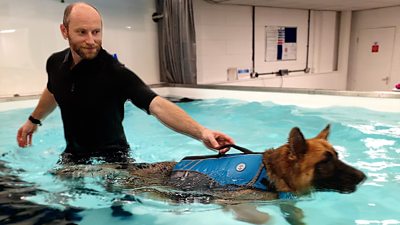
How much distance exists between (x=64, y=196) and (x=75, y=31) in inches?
32.7

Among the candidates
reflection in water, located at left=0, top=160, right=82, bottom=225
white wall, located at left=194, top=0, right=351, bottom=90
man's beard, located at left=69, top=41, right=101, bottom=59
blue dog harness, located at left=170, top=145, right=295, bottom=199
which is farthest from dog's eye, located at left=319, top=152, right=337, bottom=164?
white wall, located at left=194, top=0, right=351, bottom=90

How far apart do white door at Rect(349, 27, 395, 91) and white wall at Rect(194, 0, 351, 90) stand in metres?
0.36

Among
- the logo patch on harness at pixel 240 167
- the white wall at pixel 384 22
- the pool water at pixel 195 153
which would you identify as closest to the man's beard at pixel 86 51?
the pool water at pixel 195 153

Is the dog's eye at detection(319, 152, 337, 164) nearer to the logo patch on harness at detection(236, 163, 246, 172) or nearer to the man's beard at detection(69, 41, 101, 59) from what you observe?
the logo patch on harness at detection(236, 163, 246, 172)

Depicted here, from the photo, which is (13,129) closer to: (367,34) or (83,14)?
(83,14)

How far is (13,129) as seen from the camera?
3.42 metres

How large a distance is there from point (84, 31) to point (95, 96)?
343 mm

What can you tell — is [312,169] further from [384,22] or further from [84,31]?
[384,22]

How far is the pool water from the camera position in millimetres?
1518

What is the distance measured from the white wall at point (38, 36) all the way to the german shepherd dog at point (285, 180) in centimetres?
367

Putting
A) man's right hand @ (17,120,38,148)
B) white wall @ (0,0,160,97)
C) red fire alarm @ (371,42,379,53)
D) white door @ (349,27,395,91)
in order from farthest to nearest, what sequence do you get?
red fire alarm @ (371,42,379,53)
white door @ (349,27,395,91)
white wall @ (0,0,160,97)
man's right hand @ (17,120,38,148)

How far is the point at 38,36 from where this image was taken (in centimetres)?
462

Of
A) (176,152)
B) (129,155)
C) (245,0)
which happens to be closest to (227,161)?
(129,155)

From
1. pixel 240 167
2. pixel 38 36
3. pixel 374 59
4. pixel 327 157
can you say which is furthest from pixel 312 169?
pixel 374 59
